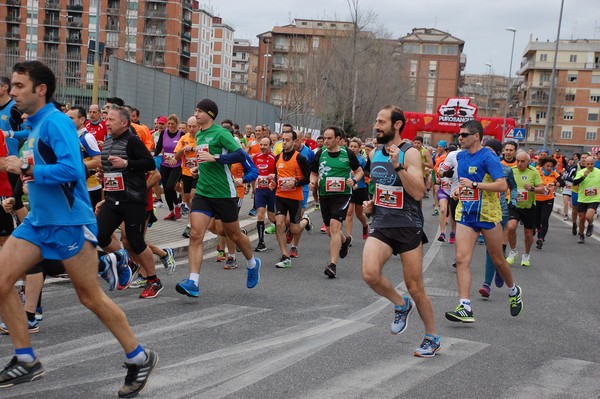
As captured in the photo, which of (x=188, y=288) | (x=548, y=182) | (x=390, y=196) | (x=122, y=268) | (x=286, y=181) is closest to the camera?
(x=390, y=196)

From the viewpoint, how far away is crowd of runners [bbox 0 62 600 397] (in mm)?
4488

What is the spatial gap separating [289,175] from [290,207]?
0.48 metres

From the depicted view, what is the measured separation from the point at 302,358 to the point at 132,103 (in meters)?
16.3

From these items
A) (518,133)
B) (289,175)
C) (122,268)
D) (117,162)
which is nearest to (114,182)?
(117,162)

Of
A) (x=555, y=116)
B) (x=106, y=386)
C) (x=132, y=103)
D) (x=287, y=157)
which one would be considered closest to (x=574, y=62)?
(x=555, y=116)

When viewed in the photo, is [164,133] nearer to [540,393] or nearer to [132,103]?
[132,103]

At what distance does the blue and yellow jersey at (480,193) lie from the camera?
770cm

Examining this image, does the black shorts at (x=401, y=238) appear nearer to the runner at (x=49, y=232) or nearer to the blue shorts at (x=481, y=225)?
the blue shorts at (x=481, y=225)

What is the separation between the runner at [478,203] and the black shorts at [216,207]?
2471mm

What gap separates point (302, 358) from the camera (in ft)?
18.4

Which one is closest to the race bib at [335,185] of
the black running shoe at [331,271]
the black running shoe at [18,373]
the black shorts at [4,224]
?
the black running shoe at [331,271]

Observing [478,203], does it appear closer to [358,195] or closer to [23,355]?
[23,355]

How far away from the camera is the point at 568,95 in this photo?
109188 millimetres

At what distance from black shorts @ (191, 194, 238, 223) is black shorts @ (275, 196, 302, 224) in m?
2.96
